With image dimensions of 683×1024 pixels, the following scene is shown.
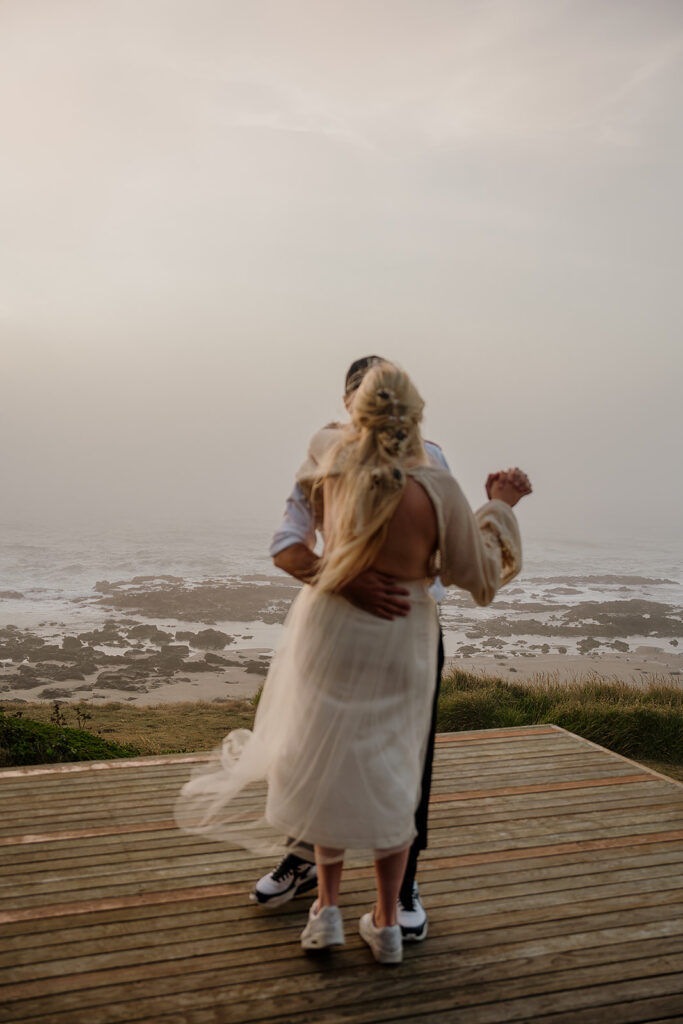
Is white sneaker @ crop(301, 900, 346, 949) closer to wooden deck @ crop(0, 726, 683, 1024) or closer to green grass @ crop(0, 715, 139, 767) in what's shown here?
wooden deck @ crop(0, 726, 683, 1024)

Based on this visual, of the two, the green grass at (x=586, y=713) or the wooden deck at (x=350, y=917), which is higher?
the wooden deck at (x=350, y=917)

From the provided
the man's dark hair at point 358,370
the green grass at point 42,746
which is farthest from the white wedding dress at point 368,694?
the green grass at point 42,746

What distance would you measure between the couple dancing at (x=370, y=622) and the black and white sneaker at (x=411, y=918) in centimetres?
13

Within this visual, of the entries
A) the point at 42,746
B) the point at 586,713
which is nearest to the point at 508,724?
the point at 586,713

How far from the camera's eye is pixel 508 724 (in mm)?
6863

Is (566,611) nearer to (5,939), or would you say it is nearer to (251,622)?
(251,622)

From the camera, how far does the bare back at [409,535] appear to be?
2.03 meters

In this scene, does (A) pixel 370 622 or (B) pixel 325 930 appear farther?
(B) pixel 325 930

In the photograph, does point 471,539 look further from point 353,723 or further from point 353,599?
point 353,723

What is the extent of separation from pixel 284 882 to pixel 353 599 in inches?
45.9

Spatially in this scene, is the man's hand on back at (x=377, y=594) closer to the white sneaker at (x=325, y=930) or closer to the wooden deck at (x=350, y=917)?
the white sneaker at (x=325, y=930)

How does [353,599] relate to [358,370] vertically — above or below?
below

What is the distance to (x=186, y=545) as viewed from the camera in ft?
222

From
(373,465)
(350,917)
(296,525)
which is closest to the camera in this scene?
(373,465)
